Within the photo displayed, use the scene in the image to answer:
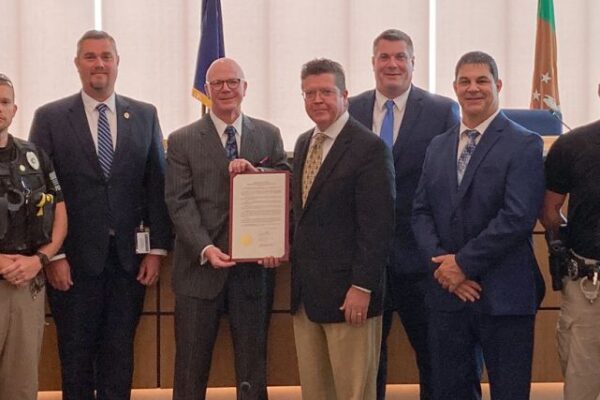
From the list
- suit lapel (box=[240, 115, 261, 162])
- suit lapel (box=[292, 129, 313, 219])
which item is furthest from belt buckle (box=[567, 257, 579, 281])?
suit lapel (box=[240, 115, 261, 162])

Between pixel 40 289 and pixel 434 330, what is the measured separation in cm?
171

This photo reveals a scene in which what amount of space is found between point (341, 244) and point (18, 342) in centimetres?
144

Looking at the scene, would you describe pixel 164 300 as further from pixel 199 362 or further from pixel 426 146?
pixel 426 146

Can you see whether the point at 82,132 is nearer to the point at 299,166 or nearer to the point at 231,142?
the point at 231,142

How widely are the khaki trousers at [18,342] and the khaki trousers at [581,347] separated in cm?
223

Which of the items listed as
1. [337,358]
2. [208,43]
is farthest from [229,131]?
[208,43]

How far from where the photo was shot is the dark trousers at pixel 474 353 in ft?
11.2

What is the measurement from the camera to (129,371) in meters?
4.12

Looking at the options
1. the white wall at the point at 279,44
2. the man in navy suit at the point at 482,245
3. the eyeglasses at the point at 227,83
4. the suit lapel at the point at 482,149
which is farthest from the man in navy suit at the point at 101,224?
the white wall at the point at 279,44

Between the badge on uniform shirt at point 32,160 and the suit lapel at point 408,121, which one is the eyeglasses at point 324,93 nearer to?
the suit lapel at point 408,121

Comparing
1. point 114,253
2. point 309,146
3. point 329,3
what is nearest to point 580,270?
point 309,146

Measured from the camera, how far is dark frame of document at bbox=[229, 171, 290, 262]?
12.2ft

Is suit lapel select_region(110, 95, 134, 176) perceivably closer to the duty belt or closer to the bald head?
the bald head

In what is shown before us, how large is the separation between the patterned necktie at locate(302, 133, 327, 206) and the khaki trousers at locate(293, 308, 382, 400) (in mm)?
515
